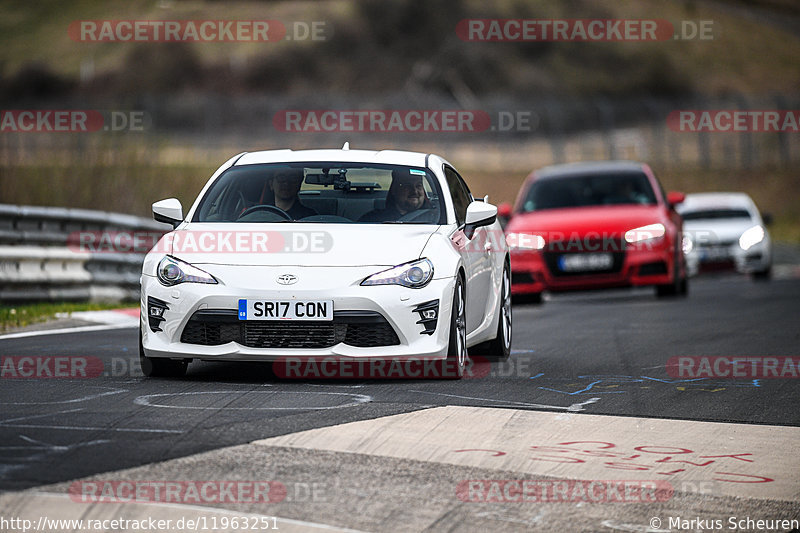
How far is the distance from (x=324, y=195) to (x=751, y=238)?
15.7 metres

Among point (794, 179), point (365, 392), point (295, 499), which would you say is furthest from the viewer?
point (794, 179)

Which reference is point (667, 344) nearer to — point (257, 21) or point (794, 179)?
point (794, 179)

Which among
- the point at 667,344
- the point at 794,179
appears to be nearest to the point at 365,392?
the point at 667,344

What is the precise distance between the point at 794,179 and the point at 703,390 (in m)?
47.6

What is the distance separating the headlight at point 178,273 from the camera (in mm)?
9141

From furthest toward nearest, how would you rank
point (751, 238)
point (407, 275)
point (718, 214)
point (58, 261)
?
point (718, 214) → point (751, 238) → point (58, 261) → point (407, 275)

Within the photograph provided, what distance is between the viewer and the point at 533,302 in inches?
730

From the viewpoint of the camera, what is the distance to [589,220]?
18281 millimetres

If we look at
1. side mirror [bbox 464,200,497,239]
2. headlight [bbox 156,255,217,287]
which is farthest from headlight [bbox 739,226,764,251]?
headlight [bbox 156,255,217,287]

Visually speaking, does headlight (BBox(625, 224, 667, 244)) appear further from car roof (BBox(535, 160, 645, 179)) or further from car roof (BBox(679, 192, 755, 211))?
car roof (BBox(679, 192, 755, 211))

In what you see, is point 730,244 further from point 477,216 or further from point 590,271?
point 477,216

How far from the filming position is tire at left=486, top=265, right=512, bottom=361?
11117 mm

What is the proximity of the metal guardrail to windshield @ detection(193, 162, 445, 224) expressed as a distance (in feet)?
17.2

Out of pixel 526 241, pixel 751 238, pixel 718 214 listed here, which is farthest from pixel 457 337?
pixel 718 214
